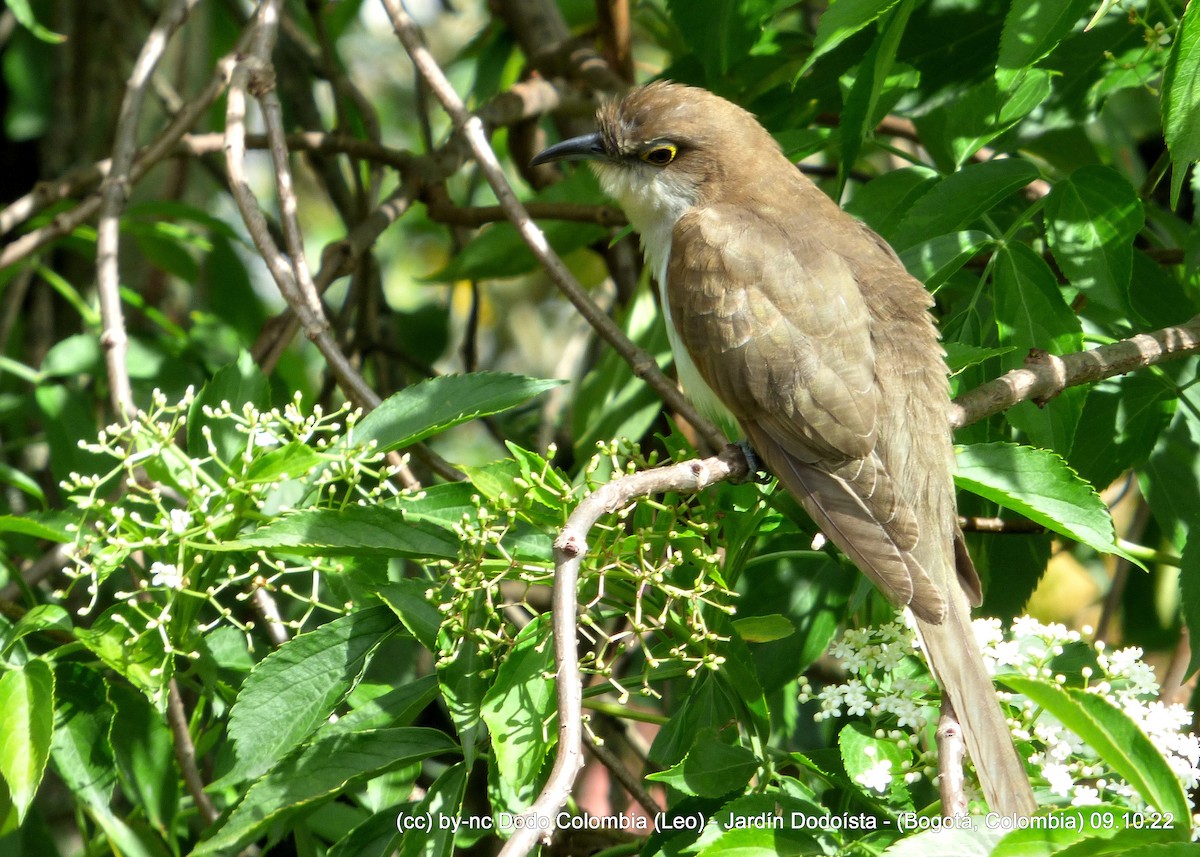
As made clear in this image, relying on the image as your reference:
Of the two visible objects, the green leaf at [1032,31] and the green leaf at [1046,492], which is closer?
the green leaf at [1046,492]

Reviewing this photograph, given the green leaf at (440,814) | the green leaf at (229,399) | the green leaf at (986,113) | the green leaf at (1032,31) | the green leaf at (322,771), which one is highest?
the green leaf at (1032,31)

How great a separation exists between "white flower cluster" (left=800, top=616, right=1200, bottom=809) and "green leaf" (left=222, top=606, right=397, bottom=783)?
2.89ft

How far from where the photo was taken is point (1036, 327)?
2752 millimetres

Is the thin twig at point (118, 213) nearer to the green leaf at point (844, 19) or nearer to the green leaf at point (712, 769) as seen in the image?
the green leaf at point (712, 769)

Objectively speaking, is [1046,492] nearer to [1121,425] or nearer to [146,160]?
[1121,425]

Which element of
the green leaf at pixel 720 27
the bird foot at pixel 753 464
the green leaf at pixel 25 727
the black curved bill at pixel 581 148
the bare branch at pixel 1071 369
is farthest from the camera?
the black curved bill at pixel 581 148

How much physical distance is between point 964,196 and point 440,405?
4.45ft

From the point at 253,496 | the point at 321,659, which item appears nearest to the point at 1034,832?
the point at 321,659

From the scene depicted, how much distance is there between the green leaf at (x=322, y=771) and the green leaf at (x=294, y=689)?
0.25 ft

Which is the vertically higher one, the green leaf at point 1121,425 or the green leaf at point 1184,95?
the green leaf at point 1184,95

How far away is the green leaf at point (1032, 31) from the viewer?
2.47 metres

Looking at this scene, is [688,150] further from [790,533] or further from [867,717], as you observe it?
[867,717]

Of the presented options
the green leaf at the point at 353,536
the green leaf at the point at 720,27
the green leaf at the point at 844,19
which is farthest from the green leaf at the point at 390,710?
the green leaf at the point at 720,27

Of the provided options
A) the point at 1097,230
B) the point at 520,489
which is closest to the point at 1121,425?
the point at 1097,230
